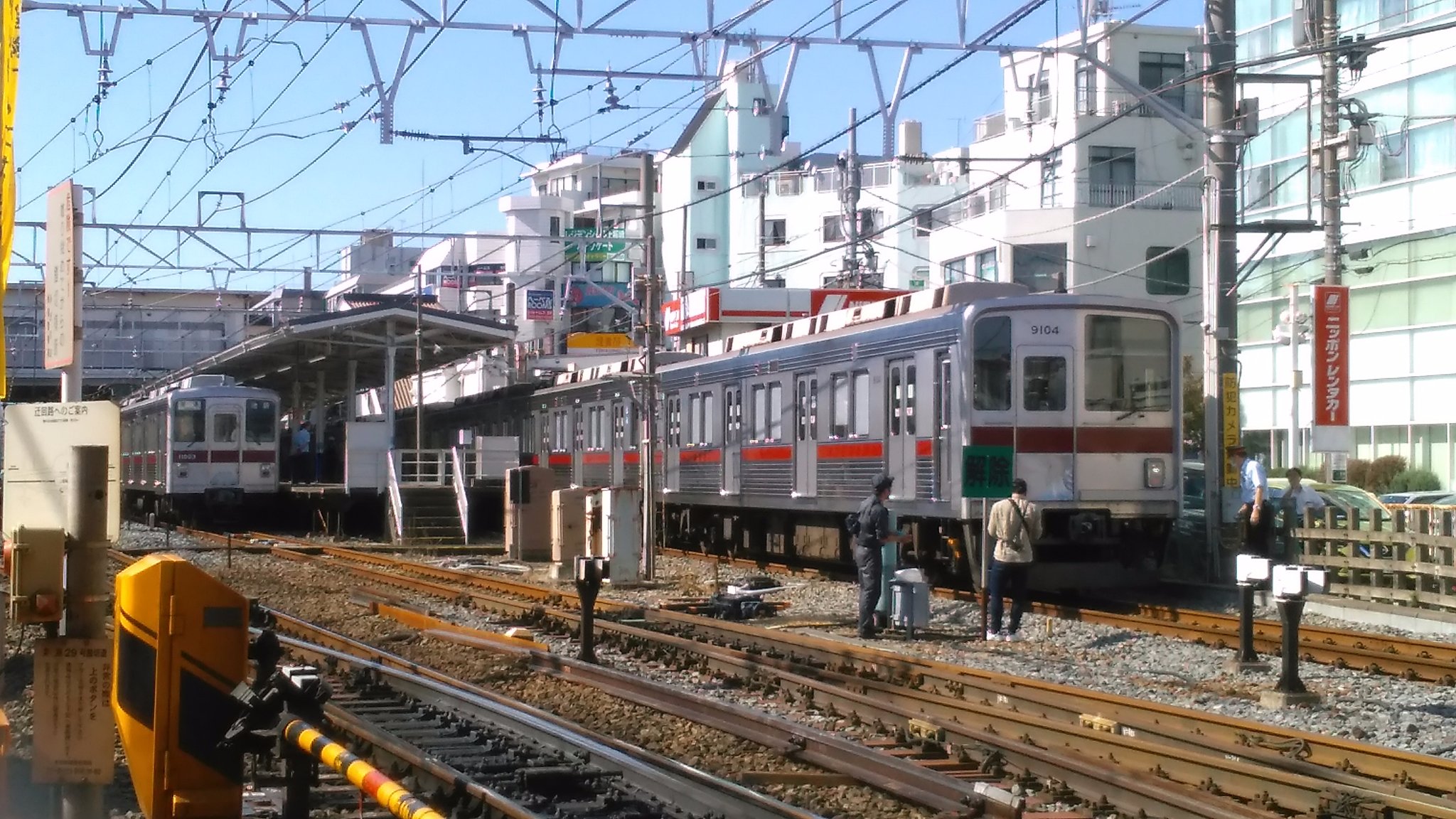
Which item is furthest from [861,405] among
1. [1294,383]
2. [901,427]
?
[1294,383]

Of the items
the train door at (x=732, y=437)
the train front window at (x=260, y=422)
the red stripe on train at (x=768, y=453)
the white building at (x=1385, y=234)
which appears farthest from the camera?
the train front window at (x=260, y=422)

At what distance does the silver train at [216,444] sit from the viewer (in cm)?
3219

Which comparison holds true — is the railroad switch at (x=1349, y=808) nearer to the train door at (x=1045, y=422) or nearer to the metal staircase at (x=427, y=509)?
the train door at (x=1045, y=422)

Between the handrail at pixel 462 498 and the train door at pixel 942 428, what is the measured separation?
13.8m

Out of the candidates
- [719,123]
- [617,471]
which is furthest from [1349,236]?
[719,123]

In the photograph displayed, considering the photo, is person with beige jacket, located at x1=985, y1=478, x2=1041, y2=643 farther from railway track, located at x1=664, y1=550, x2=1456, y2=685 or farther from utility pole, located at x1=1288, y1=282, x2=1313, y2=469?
utility pole, located at x1=1288, y1=282, x2=1313, y2=469

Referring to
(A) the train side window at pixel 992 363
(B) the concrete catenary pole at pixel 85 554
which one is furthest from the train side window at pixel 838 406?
(B) the concrete catenary pole at pixel 85 554

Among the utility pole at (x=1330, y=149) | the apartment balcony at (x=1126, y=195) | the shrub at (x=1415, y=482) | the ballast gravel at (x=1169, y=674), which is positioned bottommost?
the ballast gravel at (x=1169, y=674)

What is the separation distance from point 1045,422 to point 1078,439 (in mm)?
378

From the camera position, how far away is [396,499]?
28719 mm

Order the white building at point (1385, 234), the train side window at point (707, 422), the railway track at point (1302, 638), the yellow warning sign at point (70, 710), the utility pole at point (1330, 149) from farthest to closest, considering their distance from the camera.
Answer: the white building at point (1385, 234)
the train side window at point (707, 422)
the utility pole at point (1330, 149)
the railway track at point (1302, 638)
the yellow warning sign at point (70, 710)

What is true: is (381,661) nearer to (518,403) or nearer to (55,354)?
(55,354)

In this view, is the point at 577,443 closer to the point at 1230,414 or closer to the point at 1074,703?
the point at 1230,414

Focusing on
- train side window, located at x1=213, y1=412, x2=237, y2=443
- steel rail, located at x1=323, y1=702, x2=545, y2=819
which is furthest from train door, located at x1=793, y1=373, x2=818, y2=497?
train side window, located at x1=213, y1=412, x2=237, y2=443
